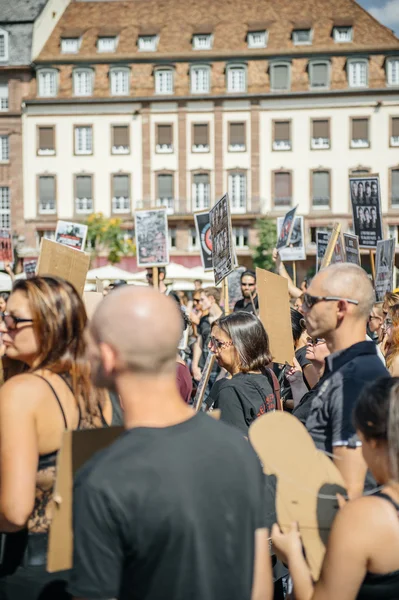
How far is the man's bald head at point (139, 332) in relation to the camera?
2064mm

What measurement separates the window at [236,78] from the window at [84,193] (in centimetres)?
958

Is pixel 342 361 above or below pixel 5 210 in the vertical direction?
below

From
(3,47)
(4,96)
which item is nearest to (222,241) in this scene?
(4,96)

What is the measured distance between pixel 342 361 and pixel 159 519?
4.63 feet

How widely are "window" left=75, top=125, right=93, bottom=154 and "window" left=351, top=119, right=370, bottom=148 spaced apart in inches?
582

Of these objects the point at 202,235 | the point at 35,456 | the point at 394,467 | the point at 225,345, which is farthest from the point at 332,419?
the point at 202,235

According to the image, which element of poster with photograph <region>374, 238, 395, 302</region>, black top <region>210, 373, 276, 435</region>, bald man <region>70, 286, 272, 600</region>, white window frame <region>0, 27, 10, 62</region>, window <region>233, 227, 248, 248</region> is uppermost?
white window frame <region>0, 27, 10, 62</region>

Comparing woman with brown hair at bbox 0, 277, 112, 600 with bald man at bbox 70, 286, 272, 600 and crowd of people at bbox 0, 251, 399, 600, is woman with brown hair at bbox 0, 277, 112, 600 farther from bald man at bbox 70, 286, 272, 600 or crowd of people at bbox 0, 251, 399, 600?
bald man at bbox 70, 286, 272, 600

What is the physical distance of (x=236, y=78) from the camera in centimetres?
4725

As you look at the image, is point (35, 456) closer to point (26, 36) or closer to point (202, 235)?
point (202, 235)

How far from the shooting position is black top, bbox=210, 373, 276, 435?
14.3ft

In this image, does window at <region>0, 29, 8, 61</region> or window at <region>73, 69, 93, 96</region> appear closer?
window at <region>73, 69, 93, 96</region>

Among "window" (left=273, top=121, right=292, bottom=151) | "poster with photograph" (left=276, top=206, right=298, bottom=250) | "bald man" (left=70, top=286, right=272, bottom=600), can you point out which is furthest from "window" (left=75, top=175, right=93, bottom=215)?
"bald man" (left=70, top=286, right=272, bottom=600)

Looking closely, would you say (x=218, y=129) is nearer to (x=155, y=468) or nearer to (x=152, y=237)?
(x=152, y=237)
